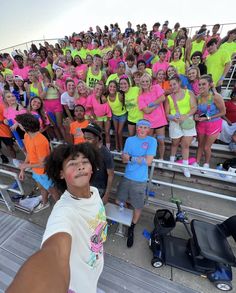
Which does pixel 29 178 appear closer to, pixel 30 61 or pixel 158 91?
pixel 158 91

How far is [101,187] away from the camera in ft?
8.55

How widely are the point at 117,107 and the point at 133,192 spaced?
187 cm

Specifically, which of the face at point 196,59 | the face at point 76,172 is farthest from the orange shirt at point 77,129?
the face at point 196,59

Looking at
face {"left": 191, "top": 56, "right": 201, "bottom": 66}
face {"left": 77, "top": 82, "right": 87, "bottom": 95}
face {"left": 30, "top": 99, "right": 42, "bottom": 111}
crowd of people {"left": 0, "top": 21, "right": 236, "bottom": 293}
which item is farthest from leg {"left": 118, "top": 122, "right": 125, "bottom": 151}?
face {"left": 191, "top": 56, "right": 201, "bottom": 66}

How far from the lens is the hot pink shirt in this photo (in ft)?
10.5

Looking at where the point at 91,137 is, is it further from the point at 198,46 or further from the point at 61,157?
the point at 198,46

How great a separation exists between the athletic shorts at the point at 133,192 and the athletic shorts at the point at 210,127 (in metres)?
1.70

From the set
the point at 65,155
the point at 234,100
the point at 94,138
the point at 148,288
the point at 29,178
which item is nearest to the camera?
the point at 65,155

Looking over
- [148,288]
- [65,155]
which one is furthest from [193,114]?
[148,288]

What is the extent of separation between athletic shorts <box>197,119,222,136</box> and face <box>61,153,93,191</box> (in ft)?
8.81

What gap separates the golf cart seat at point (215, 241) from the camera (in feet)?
6.33

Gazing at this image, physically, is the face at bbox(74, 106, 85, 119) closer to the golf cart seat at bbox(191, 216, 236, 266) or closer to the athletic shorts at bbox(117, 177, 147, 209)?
the athletic shorts at bbox(117, 177, 147, 209)

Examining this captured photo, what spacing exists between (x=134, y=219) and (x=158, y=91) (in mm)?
2379

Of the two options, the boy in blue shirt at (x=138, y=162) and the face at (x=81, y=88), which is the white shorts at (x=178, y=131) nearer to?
the boy in blue shirt at (x=138, y=162)
